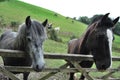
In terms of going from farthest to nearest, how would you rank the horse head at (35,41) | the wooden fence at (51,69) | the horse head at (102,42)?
the horse head at (102,42)
the wooden fence at (51,69)
the horse head at (35,41)

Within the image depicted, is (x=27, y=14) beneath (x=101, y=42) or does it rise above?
beneath

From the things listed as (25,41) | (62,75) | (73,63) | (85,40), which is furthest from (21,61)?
(62,75)

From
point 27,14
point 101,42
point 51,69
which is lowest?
point 27,14

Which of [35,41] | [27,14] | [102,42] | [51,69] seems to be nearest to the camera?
[35,41]

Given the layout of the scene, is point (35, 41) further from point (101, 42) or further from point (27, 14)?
point (27, 14)

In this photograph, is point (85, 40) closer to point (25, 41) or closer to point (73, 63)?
point (73, 63)

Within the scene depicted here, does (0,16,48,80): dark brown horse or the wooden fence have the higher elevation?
(0,16,48,80): dark brown horse

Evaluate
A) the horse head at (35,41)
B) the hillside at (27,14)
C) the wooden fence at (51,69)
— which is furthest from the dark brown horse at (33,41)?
the hillside at (27,14)

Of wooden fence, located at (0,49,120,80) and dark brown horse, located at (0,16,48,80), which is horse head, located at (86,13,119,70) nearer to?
wooden fence, located at (0,49,120,80)

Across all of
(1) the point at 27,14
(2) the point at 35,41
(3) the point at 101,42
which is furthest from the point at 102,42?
(1) the point at 27,14

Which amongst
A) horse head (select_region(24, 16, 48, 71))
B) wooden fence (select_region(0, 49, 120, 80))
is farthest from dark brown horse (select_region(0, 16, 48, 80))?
wooden fence (select_region(0, 49, 120, 80))

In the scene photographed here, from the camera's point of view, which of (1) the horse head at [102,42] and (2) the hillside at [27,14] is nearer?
(1) the horse head at [102,42]

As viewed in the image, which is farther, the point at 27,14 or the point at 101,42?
the point at 27,14

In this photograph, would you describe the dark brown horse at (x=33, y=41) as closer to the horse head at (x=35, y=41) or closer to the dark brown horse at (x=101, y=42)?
the horse head at (x=35, y=41)
